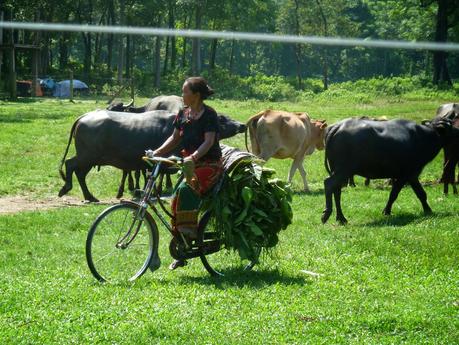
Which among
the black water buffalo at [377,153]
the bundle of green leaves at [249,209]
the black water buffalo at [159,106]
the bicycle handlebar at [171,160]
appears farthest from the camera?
the black water buffalo at [159,106]

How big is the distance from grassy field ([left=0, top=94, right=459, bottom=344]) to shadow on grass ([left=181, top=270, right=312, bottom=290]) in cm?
2

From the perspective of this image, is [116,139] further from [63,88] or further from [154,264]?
[63,88]

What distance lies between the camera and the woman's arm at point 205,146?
26.4ft

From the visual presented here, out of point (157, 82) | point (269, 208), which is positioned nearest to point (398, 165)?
point (269, 208)

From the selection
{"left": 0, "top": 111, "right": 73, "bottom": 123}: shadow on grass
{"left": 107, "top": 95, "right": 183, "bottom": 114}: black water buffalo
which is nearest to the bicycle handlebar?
{"left": 107, "top": 95, "right": 183, "bottom": 114}: black water buffalo

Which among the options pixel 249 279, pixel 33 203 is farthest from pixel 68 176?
pixel 249 279

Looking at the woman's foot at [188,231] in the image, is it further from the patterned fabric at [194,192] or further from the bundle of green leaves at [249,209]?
the bundle of green leaves at [249,209]

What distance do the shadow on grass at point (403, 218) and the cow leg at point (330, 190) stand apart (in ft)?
1.97

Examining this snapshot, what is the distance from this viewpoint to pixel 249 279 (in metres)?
8.25

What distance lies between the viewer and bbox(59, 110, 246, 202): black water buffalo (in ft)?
52.4

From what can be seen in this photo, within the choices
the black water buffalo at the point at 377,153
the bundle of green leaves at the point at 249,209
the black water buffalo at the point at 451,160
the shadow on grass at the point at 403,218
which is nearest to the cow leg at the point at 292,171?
the black water buffalo at the point at 451,160

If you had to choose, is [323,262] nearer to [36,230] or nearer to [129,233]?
[129,233]

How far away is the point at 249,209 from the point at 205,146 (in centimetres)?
82

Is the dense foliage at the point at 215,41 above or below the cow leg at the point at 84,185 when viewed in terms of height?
below
